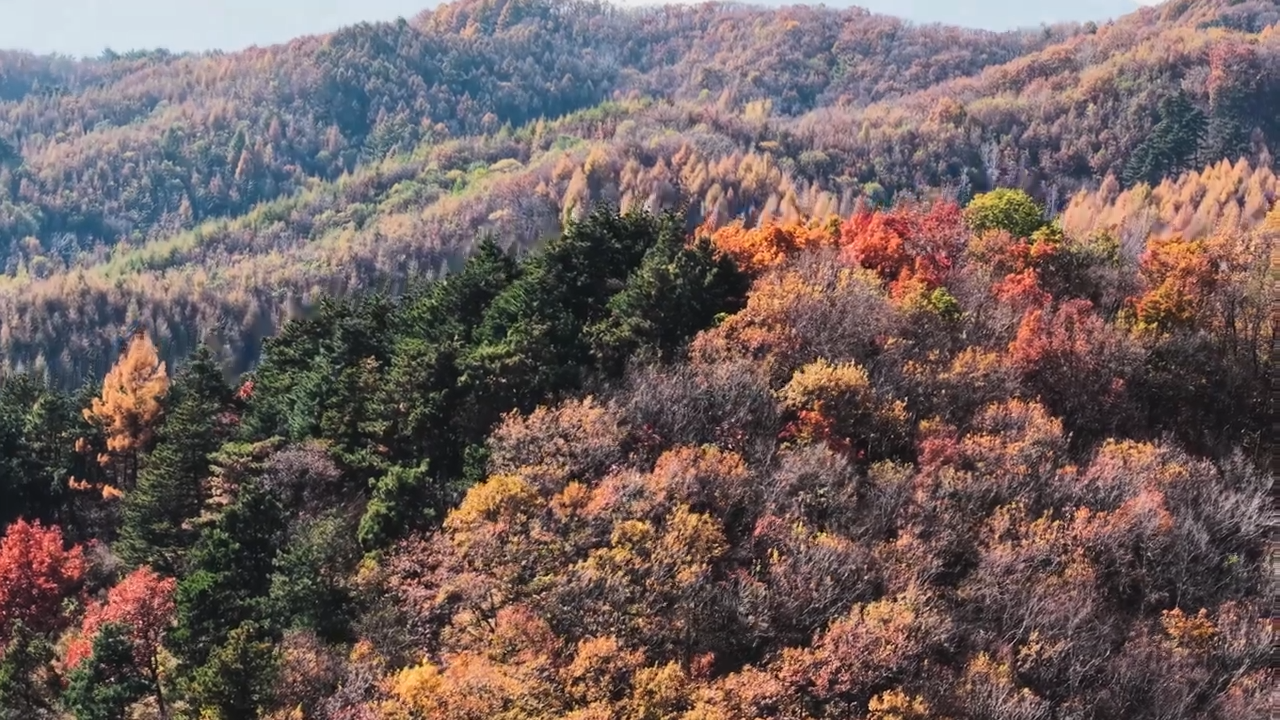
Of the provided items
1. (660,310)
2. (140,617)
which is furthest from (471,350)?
(140,617)

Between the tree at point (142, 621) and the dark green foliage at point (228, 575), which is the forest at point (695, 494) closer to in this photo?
the dark green foliage at point (228, 575)

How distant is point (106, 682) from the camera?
41156 millimetres

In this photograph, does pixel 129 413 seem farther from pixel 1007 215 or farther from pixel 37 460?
pixel 1007 215

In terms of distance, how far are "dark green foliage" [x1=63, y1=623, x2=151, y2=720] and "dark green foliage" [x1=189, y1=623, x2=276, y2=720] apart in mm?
4764

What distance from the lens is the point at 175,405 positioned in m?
66.7

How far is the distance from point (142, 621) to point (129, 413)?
85.5ft

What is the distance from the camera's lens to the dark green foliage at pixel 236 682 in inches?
1463

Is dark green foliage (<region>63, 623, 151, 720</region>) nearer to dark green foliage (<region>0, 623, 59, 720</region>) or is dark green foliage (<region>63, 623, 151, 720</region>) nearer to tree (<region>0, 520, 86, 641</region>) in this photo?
dark green foliage (<region>0, 623, 59, 720</region>)

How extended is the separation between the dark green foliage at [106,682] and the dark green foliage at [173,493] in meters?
11.4

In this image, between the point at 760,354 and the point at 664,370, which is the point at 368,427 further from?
the point at 760,354

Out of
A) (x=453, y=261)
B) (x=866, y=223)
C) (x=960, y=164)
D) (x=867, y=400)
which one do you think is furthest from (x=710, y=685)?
(x=960, y=164)

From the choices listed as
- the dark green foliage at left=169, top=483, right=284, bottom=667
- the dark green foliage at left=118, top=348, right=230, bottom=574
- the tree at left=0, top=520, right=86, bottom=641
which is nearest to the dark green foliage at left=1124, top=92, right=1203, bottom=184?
the dark green foliage at left=118, top=348, right=230, bottom=574

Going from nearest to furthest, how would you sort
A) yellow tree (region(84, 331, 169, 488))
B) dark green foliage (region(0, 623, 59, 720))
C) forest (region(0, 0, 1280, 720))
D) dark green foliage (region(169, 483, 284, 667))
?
forest (region(0, 0, 1280, 720)) < dark green foliage (region(169, 483, 284, 667)) < dark green foliage (region(0, 623, 59, 720)) < yellow tree (region(84, 331, 169, 488))

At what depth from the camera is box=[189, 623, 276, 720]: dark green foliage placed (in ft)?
122
